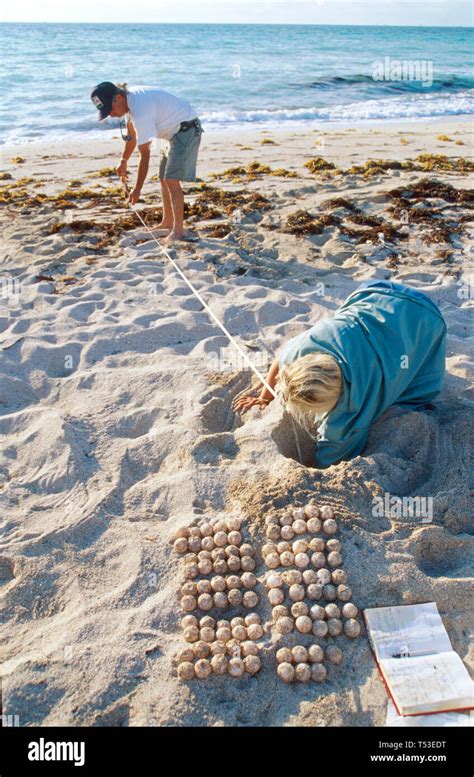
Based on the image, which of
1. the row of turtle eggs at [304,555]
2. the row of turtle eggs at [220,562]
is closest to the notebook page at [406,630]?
the row of turtle eggs at [304,555]

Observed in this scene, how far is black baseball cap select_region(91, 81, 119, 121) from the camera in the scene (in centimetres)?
470

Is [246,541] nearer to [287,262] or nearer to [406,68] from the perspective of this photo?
[287,262]

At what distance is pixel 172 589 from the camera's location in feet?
7.70

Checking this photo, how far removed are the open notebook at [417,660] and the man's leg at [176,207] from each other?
4.26 m

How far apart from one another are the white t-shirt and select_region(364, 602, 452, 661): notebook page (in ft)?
14.7

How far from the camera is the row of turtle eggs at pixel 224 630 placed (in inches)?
84.3

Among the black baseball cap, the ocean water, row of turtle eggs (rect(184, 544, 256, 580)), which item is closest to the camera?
row of turtle eggs (rect(184, 544, 256, 580))

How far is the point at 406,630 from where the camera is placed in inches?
84.5

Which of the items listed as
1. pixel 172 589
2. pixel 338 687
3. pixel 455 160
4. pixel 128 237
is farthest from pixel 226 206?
pixel 338 687

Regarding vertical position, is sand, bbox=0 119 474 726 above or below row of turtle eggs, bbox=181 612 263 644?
above

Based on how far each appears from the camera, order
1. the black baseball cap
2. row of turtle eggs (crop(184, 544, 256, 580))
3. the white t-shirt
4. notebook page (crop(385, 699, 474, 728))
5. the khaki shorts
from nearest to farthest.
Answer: notebook page (crop(385, 699, 474, 728)), row of turtle eggs (crop(184, 544, 256, 580)), the black baseball cap, the white t-shirt, the khaki shorts

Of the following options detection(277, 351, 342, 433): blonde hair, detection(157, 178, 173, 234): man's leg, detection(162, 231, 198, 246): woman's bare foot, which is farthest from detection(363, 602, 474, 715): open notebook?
detection(157, 178, 173, 234): man's leg

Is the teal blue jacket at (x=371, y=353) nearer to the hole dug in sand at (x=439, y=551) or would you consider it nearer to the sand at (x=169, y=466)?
the sand at (x=169, y=466)

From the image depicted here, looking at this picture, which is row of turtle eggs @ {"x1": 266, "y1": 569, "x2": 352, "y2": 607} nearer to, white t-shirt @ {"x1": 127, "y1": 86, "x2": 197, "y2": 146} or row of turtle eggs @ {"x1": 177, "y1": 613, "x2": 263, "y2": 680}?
row of turtle eggs @ {"x1": 177, "y1": 613, "x2": 263, "y2": 680}
